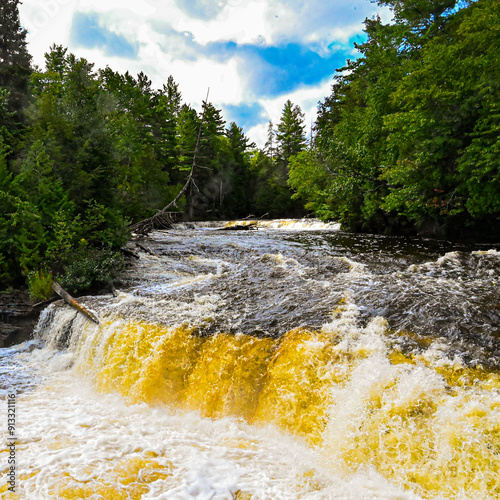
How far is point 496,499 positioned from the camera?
2779 mm

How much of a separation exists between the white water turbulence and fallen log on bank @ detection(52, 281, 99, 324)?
0.60 ft

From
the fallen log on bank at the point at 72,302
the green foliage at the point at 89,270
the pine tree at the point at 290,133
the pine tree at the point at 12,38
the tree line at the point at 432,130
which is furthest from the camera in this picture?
the pine tree at the point at 290,133

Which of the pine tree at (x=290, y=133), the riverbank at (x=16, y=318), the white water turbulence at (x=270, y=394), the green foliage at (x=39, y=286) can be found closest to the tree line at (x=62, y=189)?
the green foliage at (x=39, y=286)

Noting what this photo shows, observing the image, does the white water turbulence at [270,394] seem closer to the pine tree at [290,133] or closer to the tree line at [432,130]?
the tree line at [432,130]

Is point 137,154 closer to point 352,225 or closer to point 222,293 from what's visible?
point 352,225

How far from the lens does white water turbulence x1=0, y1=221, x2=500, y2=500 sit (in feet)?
10.5

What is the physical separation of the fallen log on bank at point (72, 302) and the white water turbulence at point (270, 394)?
184 millimetres

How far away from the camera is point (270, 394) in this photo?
4355mm

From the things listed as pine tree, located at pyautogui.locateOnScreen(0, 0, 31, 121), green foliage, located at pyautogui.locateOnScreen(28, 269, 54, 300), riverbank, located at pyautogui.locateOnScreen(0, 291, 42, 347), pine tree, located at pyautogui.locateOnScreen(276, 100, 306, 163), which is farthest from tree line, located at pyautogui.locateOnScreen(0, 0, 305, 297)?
pine tree, located at pyautogui.locateOnScreen(276, 100, 306, 163)

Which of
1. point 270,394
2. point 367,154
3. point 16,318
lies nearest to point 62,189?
point 16,318

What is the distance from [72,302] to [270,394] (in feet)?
17.0

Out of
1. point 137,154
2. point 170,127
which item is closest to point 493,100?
point 137,154

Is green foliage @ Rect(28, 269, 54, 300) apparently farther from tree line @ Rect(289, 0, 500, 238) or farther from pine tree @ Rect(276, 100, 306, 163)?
pine tree @ Rect(276, 100, 306, 163)

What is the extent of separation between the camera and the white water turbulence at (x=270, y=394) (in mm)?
3215
